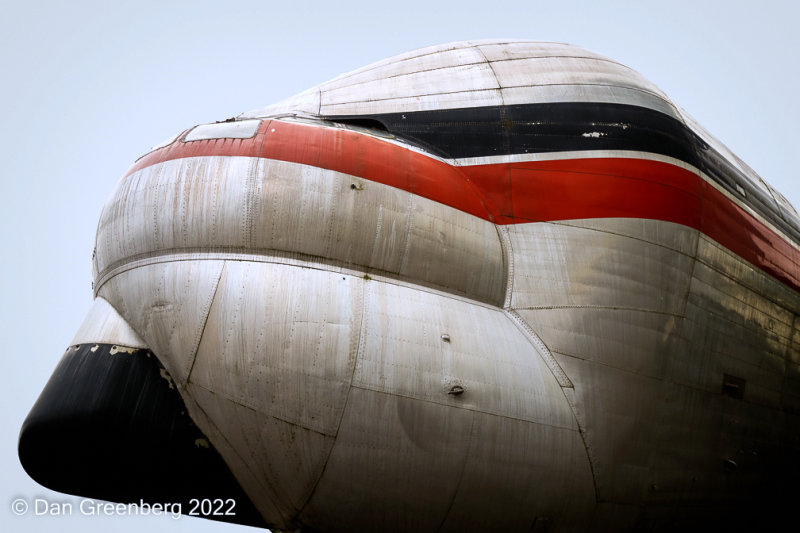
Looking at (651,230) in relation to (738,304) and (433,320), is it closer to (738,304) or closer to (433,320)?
(738,304)

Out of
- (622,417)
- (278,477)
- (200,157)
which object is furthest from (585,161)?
(278,477)

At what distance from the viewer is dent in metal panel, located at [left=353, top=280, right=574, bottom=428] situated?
6512 mm

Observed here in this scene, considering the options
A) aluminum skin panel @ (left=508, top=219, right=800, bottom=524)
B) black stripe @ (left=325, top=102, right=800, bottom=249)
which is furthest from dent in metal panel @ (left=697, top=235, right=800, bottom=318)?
black stripe @ (left=325, top=102, right=800, bottom=249)

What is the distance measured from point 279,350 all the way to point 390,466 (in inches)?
55.1

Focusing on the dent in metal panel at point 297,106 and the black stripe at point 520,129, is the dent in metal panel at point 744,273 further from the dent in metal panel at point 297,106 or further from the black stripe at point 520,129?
the dent in metal panel at point 297,106

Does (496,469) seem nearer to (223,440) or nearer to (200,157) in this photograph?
(223,440)

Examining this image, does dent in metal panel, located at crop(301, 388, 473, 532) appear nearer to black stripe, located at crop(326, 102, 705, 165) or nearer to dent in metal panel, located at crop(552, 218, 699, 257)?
dent in metal panel, located at crop(552, 218, 699, 257)

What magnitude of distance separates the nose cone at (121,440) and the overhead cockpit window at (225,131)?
7.18ft

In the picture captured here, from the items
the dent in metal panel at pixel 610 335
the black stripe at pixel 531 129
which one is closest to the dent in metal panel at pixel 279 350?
the dent in metal panel at pixel 610 335

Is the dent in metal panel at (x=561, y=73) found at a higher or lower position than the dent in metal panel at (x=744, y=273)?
higher

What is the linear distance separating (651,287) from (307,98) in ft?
14.5

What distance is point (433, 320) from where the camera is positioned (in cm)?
693

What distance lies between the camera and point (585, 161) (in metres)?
8.22

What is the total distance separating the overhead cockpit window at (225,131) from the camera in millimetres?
7250
